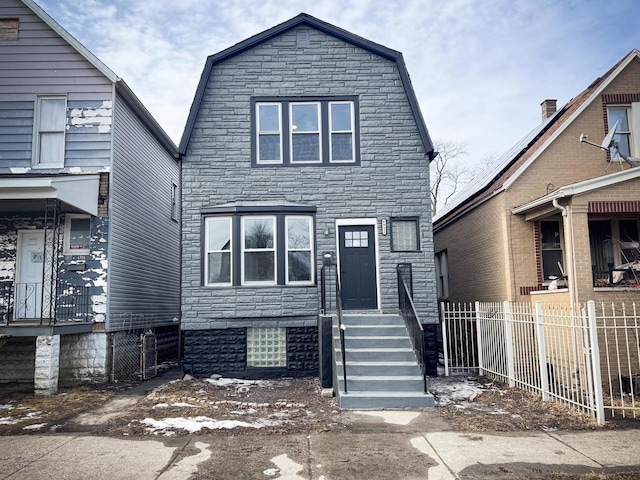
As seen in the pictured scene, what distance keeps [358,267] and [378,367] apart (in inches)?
128

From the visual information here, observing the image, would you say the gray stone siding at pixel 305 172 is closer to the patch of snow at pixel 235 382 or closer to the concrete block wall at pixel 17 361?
the patch of snow at pixel 235 382

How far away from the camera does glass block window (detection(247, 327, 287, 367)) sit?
11.4 meters

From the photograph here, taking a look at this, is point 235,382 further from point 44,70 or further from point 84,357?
point 44,70

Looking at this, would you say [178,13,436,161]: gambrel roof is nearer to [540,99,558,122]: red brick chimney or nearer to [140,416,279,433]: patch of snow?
[140,416,279,433]: patch of snow

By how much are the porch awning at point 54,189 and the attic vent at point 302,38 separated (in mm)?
5875

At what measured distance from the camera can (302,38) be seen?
12180mm

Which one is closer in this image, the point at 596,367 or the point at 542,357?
the point at 596,367

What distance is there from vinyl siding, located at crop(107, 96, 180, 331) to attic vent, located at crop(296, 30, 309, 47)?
4.59 m

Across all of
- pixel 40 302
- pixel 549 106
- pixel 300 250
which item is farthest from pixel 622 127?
pixel 40 302

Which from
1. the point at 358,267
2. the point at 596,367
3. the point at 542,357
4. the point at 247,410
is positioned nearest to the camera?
the point at 596,367

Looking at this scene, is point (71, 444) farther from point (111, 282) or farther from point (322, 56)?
point (322, 56)

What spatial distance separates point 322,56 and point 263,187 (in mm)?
3544

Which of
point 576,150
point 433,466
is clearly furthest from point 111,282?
point 576,150

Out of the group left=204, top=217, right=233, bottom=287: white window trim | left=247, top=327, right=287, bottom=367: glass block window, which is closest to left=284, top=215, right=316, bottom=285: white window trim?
left=247, top=327, right=287, bottom=367: glass block window
